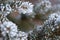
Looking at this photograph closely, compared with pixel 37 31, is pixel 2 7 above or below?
above

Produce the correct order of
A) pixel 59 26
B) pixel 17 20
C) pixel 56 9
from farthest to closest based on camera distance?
pixel 56 9 < pixel 17 20 < pixel 59 26

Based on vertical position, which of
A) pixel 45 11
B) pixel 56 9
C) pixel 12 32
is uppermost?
pixel 56 9

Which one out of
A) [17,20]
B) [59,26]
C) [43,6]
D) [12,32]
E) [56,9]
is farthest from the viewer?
[56,9]

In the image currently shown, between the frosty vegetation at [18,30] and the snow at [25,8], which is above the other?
the snow at [25,8]

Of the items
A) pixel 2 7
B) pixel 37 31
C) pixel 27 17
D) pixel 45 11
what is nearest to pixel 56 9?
pixel 45 11

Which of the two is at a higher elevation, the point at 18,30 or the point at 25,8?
the point at 25,8

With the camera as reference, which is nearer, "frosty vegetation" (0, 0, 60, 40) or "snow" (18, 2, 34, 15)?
"frosty vegetation" (0, 0, 60, 40)

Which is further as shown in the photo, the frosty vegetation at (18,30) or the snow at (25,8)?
the snow at (25,8)

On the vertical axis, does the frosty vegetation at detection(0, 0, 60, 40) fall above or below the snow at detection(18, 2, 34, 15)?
below

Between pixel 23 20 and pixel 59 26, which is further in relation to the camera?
pixel 23 20

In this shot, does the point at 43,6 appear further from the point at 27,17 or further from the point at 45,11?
the point at 27,17
